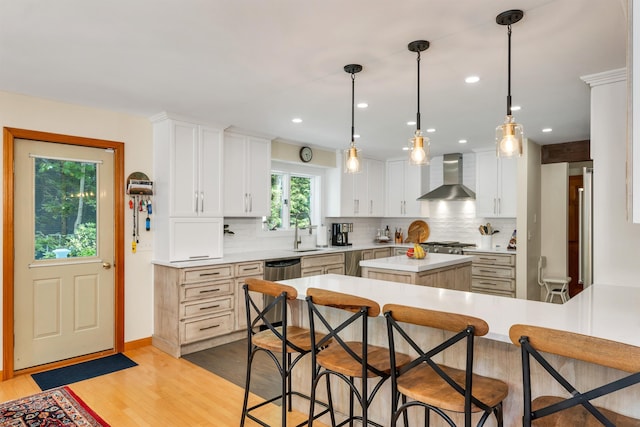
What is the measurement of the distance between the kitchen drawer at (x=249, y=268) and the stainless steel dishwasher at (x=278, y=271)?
0.08 m

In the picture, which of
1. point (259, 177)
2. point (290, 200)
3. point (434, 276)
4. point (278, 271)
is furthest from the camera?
point (290, 200)

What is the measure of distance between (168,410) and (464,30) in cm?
311

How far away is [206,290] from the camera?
13.3 ft

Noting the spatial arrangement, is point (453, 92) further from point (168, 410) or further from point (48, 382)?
point (48, 382)

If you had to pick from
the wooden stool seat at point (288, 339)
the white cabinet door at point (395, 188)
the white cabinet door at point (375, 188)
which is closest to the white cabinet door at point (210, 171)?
the wooden stool seat at point (288, 339)

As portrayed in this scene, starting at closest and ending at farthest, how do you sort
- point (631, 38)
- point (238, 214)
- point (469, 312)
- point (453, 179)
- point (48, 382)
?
point (631, 38), point (469, 312), point (48, 382), point (238, 214), point (453, 179)

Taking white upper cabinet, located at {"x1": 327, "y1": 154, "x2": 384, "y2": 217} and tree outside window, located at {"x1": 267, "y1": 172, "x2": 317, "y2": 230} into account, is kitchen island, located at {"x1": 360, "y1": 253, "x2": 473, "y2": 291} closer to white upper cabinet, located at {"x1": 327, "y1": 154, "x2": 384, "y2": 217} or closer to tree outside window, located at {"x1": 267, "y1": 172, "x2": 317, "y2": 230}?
tree outside window, located at {"x1": 267, "y1": 172, "x2": 317, "y2": 230}

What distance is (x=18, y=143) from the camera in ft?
11.2

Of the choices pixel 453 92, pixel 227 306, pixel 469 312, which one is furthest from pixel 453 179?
pixel 469 312

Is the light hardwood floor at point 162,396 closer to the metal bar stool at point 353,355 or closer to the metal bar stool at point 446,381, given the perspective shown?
the metal bar stool at point 353,355

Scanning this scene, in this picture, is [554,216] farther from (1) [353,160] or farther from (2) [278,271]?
(1) [353,160]

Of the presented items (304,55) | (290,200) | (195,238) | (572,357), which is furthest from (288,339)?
(290,200)

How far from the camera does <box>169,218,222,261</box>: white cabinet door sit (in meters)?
4.08

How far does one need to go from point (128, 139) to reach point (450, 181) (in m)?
4.65
